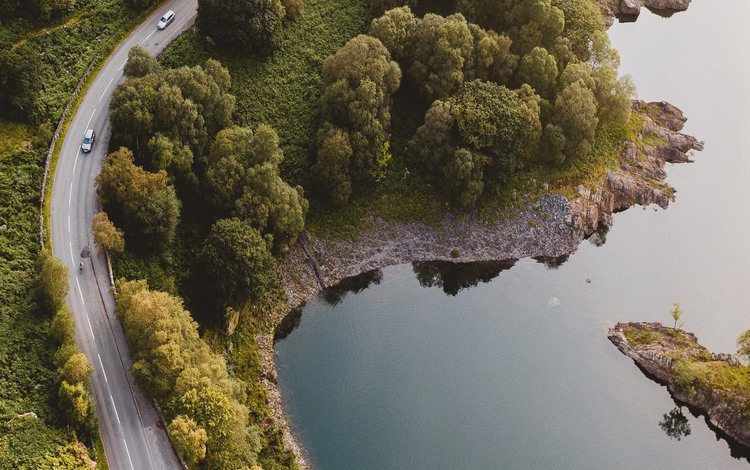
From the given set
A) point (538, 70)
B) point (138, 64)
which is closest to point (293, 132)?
point (138, 64)

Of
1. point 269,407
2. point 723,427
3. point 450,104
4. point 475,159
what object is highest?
point 450,104

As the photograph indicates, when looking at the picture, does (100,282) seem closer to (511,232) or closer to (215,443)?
(215,443)

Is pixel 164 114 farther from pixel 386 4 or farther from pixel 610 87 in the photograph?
pixel 610 87

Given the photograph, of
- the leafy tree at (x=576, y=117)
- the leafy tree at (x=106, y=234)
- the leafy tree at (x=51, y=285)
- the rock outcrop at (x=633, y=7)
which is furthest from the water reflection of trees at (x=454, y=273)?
the rock outcrop at (x=633, y=7)

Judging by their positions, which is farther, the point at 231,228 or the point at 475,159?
the point at 475,159

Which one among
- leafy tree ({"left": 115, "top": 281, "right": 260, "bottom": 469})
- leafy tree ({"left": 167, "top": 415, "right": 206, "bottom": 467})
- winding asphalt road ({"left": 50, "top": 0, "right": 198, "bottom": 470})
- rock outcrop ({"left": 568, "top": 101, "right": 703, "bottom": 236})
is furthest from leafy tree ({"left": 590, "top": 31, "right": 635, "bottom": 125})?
leafy tree ({"left": 167, "top": 415, "right": 206, "bottom": 467})

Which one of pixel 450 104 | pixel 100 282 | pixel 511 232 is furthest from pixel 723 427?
pixel 100 282
